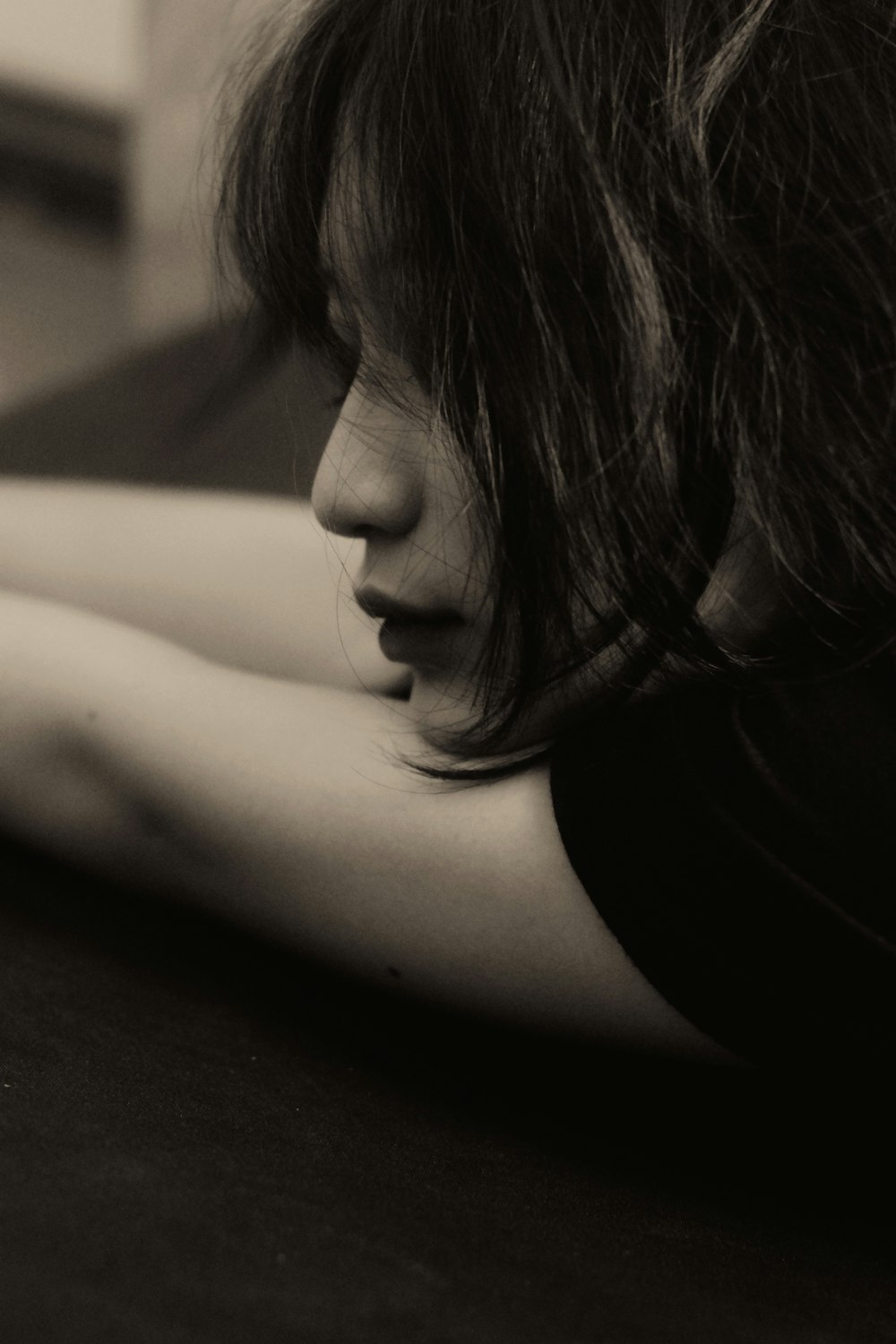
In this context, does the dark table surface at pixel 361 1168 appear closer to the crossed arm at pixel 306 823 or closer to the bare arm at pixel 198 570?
the crossed arm at pixel 306 823

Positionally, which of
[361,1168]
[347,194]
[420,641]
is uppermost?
[347,194]

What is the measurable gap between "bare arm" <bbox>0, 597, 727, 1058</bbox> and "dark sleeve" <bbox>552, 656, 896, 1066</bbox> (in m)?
0.03

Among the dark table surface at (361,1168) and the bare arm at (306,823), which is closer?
the dark table surface at (361,1168)

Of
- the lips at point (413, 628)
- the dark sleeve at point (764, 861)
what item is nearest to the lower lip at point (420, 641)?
the lips at point (413, 628)

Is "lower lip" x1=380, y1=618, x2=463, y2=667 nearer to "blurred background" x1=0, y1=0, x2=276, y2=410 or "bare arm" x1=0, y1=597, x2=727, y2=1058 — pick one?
"bare arm" x1=0, y1=597, x2=727, y2=1058

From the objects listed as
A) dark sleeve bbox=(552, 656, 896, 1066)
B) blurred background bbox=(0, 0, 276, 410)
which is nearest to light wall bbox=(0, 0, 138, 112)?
blurred background bbox=(0, 0, 276, 410)

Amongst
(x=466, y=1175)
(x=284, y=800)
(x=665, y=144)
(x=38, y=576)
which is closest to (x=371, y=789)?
(x=284, y=800)

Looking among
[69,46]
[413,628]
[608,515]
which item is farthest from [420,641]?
[69,46]

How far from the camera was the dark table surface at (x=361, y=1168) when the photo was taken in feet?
1.19

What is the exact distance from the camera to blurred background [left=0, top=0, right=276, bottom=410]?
223 centimetres

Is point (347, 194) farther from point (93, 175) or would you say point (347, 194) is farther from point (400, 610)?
point (93, 175)

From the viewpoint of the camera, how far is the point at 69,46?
308cm

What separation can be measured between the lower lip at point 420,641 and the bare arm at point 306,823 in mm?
30

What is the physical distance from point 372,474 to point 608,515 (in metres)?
0.10
